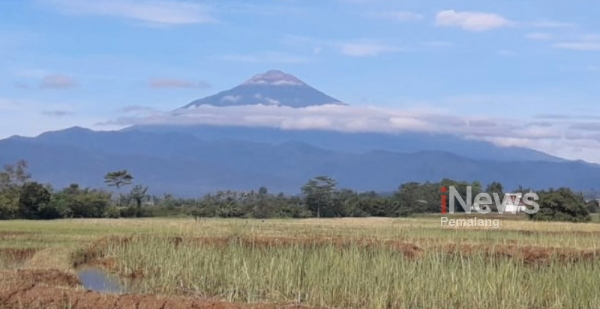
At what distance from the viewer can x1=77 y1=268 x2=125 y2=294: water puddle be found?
60.2ft

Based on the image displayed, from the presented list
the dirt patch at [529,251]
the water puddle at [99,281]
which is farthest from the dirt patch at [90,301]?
the dirt patch at [529,251]

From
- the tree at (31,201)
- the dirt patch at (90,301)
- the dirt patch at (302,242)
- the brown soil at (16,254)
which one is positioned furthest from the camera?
the tree at (31,201)

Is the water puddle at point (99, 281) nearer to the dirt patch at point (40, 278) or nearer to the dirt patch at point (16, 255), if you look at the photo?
the dirt patch at point (40, 278)

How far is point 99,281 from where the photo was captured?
2012cm

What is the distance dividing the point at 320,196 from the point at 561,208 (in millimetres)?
24517

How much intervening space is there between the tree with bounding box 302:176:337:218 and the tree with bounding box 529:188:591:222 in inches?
782

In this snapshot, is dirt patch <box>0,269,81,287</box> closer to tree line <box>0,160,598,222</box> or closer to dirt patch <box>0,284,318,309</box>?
dirt patch <box>0,284,318,309</box>

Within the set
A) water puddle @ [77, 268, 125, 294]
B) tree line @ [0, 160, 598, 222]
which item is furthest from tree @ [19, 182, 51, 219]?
water puddle @ [77, 268, 125, 294]

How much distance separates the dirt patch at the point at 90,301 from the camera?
13961 millimetres

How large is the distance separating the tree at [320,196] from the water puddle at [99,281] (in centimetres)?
4266

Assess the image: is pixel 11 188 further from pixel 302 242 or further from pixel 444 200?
pixel 302 242

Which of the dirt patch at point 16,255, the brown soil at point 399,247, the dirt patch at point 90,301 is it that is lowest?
the dirt patch at point 90,301

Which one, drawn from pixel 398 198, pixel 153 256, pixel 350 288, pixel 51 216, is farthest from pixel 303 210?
pixel 350 288

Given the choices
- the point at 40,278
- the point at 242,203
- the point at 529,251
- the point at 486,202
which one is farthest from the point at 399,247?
the point at 242,203
